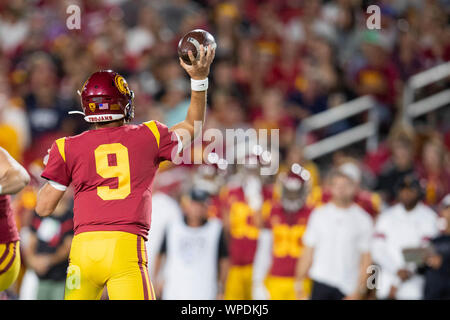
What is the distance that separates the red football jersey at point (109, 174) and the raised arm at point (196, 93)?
0.71ft

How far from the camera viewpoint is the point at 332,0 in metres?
13.1

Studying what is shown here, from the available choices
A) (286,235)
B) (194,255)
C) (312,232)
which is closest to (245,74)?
(286,235)

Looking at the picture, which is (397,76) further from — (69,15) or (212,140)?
(69,15)

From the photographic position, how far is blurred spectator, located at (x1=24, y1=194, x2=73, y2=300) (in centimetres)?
865

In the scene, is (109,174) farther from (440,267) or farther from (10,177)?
(440,267)

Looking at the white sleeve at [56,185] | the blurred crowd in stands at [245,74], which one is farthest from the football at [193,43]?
the blurred crowd in stands at [245,74]

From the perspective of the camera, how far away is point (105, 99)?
16.1 ft

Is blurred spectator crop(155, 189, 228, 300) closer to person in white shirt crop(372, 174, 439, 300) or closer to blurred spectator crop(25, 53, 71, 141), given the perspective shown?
person in white shirt crop(372, 174, 439, 300)

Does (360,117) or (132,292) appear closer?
(132,292)

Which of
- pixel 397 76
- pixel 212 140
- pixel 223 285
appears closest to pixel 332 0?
pixel 397 76

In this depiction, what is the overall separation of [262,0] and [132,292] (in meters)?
9.99

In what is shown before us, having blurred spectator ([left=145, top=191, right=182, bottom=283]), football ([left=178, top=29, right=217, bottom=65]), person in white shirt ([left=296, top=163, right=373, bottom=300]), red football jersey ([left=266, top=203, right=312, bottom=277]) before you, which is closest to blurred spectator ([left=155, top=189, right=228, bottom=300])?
blurred spectator ([left=145, top=191, right=182, bottom=283])

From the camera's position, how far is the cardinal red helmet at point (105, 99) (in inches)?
193

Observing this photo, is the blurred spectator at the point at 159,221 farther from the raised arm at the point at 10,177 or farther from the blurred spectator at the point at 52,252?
the raised arm at the point at 10,177
